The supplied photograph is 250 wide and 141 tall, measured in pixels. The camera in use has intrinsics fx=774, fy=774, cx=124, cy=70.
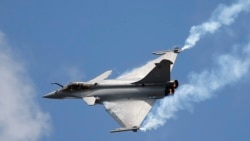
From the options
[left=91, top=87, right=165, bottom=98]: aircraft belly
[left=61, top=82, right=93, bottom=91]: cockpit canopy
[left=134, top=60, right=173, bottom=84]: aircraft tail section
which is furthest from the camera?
[left=61, top=82, right=93, bottom=91]: cockpit canopy

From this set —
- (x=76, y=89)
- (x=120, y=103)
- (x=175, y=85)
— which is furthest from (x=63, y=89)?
(x=175, y=85)

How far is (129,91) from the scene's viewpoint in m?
78.8

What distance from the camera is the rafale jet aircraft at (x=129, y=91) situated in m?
77.2

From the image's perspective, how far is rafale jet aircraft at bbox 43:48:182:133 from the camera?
77188 millimetres

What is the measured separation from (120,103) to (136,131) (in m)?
6.42

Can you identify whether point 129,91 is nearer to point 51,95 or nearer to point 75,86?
point 75,86

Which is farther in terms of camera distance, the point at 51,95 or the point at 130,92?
the point at 51,95

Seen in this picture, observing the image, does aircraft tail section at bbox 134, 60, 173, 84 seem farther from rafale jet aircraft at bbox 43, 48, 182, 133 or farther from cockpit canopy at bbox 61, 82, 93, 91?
cockpit canopy at bbox 61, 82, 93, 91

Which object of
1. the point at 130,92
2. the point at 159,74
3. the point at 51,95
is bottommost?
the point at 130,92

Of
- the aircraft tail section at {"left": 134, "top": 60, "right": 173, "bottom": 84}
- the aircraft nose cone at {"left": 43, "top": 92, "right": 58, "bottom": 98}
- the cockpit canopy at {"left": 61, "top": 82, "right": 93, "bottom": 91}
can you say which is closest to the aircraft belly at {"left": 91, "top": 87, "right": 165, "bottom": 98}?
the aircraft tail section at {"left": 134, "top": 60, "right": 173, "bottom": 84}

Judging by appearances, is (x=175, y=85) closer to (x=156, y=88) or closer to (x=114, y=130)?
(x=156, y=88)

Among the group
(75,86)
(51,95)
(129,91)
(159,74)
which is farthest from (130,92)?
(51,95)

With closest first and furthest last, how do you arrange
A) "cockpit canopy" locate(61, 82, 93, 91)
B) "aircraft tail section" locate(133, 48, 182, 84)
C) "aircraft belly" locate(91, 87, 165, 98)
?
"aircraft tail section" locate(133, 48, 182, 84) < "aircraft belly" locate(91, 87, 165, 98) < "cockpit canopy" locate(61, 82, 93, 91)

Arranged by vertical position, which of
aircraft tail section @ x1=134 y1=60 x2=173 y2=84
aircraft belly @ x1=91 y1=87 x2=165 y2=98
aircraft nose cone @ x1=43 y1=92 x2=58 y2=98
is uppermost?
aircraft nose cone @ x1=43 y1=92 x2=58 y2=98
